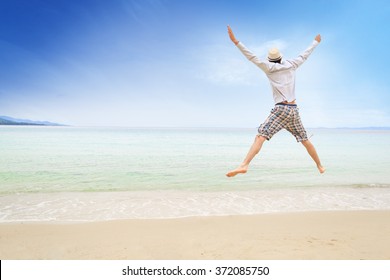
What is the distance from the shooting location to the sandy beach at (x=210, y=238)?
5113mm

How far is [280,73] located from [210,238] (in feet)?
10.2

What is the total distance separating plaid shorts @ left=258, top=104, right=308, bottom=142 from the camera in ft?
13.8

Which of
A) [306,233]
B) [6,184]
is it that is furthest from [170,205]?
[6,184]

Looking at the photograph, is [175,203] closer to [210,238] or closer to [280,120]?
[210,238]

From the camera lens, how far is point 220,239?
5.75 metres

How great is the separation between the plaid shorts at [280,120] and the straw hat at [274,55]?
0.58 meters

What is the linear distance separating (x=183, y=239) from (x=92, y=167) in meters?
11.9

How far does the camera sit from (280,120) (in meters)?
4.24

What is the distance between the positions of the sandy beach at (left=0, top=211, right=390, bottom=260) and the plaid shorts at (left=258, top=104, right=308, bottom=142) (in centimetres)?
191

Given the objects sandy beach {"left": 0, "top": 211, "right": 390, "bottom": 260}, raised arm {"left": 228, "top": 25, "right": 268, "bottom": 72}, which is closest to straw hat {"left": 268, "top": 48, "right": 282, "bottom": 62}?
raised arm {"left": 228, "top": 25, "right": 268, "bottom": 72}

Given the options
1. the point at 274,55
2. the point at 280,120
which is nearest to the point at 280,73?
the point at 274,55

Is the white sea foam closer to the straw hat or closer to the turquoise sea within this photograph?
the turquoise sea

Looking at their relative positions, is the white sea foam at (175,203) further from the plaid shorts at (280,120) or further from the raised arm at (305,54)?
the raised arm at (305,54)

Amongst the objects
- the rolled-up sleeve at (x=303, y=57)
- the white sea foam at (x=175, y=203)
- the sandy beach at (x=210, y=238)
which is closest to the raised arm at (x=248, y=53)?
the rolled-up sleeve at (x=303, y=57)
